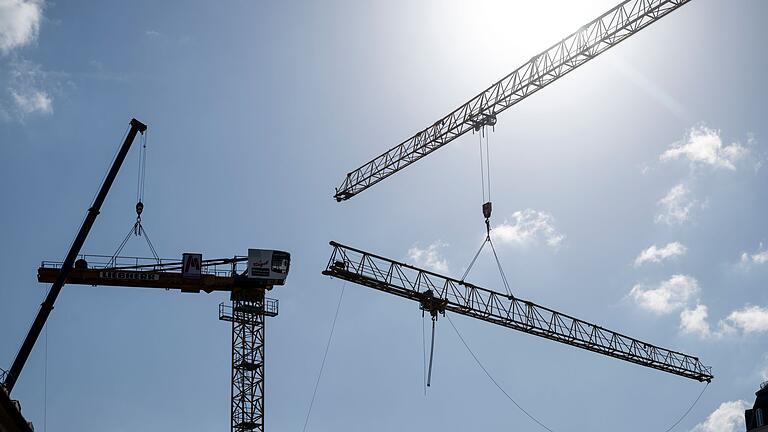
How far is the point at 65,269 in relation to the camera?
3563 inches

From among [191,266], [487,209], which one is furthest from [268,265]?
[487,209]

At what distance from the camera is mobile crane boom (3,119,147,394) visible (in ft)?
272

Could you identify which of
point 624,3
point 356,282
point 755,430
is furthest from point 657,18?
point 755,430

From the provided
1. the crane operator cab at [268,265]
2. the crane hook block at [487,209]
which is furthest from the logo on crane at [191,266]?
the crane hook block at [487,209]

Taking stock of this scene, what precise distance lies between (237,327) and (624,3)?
46.0 metres

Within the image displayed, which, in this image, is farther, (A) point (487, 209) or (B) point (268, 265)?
(B) point (268, 265)

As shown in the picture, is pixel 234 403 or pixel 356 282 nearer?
pixel 356 282

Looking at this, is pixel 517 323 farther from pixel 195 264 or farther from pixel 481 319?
pixel 195 264

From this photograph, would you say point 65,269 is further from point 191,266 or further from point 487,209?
point 487,209

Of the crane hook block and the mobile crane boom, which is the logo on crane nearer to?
the mobile crane boom

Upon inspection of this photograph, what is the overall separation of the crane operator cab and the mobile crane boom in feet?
47.8

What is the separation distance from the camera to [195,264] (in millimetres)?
97625

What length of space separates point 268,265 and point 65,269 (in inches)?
739

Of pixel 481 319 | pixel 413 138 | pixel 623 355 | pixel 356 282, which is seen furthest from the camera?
pixel 623 355
